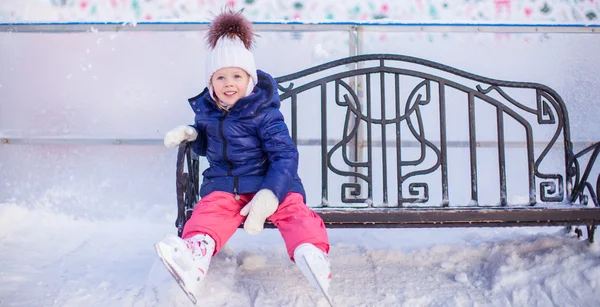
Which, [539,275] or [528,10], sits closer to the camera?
[539,275]

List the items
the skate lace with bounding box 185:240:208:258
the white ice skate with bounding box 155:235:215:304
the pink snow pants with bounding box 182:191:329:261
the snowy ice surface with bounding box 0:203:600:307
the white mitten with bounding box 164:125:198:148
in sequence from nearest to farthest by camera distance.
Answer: the white ice skate with bounding box 155:235:215:304
the skate lace with bounding box 185:240:208:258
the pink snow pants with bounding box 182:191:329:261
the snowy ice surface with bounding box 0:203:600:307
the white mitten with bounding box 164:125:198:148

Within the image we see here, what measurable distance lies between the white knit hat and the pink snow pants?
1.82 feet

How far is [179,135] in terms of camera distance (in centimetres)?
233

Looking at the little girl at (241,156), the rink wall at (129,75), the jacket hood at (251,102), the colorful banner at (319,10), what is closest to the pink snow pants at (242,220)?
the little girl at (241,156)

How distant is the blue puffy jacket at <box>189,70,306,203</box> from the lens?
7.50ft

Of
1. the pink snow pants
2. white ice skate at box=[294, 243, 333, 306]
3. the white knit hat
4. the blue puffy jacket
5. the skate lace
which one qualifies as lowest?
white ice skate at box=[294, 243, 333, 306]

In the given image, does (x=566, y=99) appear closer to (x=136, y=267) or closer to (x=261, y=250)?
(x=261, y=250)

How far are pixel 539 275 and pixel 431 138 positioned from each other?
1420 millimetres

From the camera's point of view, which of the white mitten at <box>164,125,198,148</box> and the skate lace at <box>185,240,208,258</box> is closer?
the skate lace at <box>185,240,208,258</box>

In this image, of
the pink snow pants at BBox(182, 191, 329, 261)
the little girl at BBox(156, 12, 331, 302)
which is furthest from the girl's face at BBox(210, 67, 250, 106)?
the pink snow pants at BBox(182, 191, 329, 261)

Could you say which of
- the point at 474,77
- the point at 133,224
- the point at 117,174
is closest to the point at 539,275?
the point at 474,77

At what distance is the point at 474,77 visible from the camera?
8.92ft

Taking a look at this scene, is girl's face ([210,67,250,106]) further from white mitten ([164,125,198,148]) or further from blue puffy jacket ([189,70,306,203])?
white mitten ([164,125,198,148])

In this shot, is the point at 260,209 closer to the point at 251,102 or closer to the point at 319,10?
the point at 251,102
